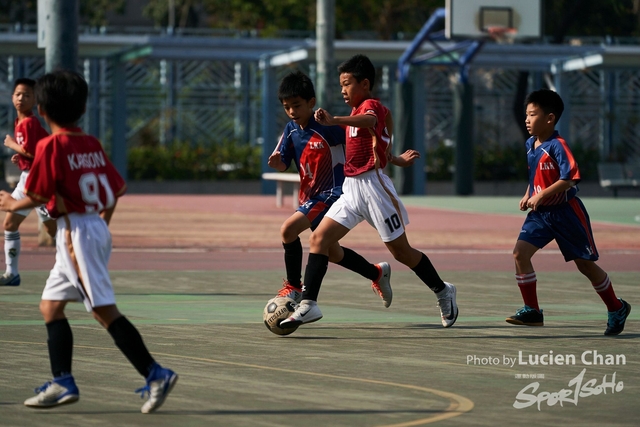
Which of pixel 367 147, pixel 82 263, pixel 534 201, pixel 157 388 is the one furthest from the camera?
pixel 367 147

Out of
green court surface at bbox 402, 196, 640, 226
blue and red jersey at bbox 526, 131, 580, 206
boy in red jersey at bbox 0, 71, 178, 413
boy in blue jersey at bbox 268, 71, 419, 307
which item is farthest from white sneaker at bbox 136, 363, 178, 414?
green court surface at bbox 402, 196, 640, 226

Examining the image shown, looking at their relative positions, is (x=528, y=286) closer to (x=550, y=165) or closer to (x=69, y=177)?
(x=550, y=165)

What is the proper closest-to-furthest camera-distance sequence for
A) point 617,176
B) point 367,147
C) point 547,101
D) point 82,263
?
point 82,263 → point 367,147 → point 547,101 → point 617,176

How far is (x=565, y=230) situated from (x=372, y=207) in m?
1.41

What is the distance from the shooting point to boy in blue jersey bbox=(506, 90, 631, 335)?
9102mm

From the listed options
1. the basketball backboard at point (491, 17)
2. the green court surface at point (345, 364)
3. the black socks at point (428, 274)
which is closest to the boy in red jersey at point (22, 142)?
the green court surface at point (345, 364)

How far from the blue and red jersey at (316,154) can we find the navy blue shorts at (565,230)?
1497 mm

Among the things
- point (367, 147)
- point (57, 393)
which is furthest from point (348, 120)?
Result: point (57, 393)

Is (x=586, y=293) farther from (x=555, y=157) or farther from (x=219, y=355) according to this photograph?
(x=219, y=355)

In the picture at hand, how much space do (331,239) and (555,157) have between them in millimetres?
1726

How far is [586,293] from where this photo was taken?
1210 cm

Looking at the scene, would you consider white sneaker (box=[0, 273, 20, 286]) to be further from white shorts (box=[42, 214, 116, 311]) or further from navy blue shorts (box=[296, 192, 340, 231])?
white shorts (box=[42, 214, 116, 311])

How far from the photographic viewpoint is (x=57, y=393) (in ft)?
20.3

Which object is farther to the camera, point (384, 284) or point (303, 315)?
point (384, 284)
